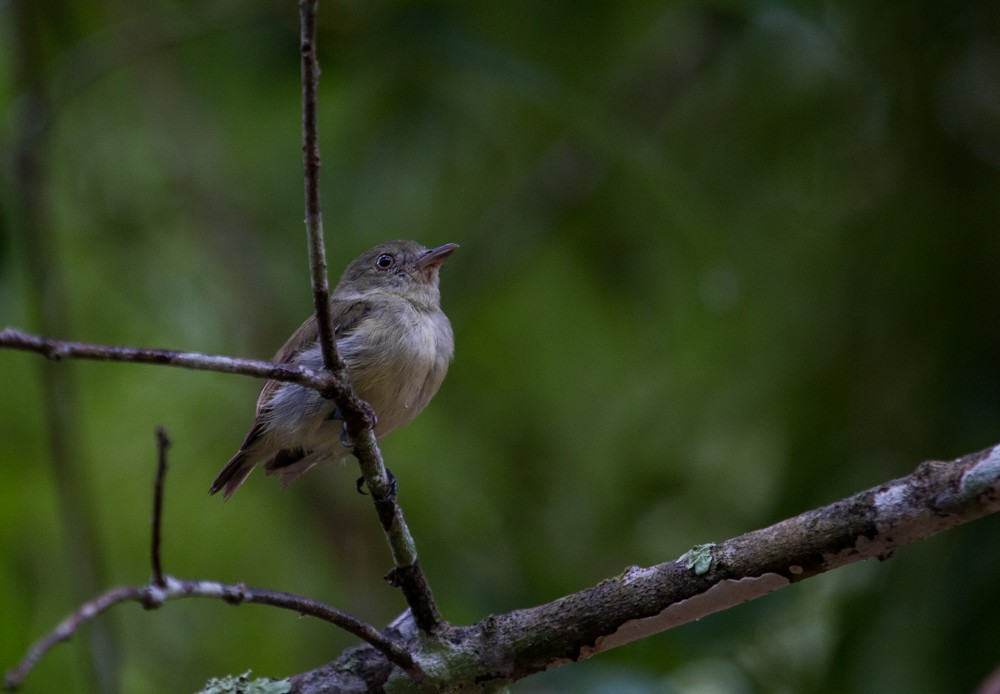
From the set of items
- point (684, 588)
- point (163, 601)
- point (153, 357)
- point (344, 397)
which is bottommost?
point (684, 588)

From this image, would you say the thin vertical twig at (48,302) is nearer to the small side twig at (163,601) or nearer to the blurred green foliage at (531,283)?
the blurred green foliage at (531,283)

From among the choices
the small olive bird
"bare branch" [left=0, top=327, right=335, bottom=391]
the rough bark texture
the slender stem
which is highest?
the small olive bird

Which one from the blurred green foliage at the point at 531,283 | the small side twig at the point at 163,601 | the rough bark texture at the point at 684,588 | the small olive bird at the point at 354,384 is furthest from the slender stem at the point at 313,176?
the blurred green foliage at the point at 531,283

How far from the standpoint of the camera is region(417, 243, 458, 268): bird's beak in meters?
5.07

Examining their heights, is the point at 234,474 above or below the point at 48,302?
below

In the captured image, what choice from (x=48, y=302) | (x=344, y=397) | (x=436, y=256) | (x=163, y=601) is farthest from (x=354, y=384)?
(x=163, y=601)

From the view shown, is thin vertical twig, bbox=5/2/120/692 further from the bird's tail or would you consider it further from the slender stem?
the slender stem

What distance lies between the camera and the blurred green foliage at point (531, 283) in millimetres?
4879

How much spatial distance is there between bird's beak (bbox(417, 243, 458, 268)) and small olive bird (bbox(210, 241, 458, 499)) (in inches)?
2.5

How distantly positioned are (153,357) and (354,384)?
202 cm

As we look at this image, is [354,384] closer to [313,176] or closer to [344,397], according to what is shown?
[344,397]

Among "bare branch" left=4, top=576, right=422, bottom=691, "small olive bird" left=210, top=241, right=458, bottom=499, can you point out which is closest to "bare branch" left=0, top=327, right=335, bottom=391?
"bare branch" left=4, top=576, right=422, bottom=691

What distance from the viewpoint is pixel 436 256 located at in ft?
16.8

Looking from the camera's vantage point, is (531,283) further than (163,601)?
Yes
